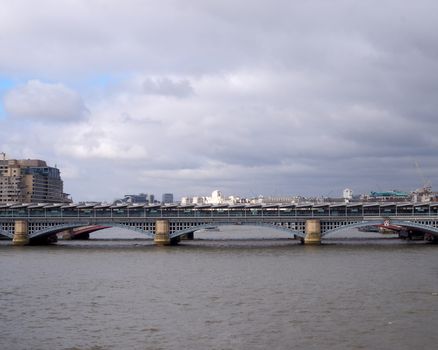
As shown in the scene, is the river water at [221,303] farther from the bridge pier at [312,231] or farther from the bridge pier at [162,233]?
the bridge pier at [162,233]

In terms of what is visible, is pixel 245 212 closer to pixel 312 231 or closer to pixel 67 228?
pixel 312 231

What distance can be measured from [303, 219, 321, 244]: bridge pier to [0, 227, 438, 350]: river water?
82.5 feet

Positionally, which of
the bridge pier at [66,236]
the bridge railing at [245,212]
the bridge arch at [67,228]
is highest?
the bridge railing at [245,212]

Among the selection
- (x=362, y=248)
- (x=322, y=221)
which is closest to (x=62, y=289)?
(x=362, y=248)

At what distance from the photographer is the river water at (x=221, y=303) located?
3556 centimetres

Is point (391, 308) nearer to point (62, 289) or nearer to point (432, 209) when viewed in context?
point (62, 289)

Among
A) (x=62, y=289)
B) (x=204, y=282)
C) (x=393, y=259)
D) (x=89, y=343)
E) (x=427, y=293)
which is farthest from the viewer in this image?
(x=393, y=259)

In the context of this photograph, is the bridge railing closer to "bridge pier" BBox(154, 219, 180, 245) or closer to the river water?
"bridge pier" BBox(154, 219, 180, 245)

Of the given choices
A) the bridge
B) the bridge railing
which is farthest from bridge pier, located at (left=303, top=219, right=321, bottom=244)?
the bridge railing

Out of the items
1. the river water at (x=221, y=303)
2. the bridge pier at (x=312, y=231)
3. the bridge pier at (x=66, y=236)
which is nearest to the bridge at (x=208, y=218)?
the bridge pier at (x=312, y=231)

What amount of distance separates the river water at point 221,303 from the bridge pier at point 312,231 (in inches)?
991

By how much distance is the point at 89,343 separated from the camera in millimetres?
34938

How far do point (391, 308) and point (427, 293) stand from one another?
7.75m

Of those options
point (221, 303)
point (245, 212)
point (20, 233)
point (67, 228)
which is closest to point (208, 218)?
point (245, 212)
